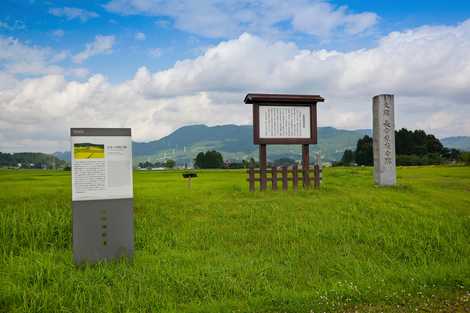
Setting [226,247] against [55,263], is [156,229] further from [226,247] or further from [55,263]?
[55,263]

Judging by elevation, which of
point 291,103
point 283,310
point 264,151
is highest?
point 291,103

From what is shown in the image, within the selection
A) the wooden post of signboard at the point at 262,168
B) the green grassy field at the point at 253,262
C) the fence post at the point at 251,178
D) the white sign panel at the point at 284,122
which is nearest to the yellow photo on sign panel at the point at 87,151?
the green grassy field at the point at 253,262

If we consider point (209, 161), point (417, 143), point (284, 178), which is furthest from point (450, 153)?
point (284, 178)

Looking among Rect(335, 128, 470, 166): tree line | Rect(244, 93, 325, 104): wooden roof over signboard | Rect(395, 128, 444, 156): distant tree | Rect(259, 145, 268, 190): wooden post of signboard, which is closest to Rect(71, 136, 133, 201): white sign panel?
Rect(259, 145, 268, 190): wooden post of signboard

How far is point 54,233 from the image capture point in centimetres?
870

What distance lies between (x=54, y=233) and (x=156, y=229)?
2.49 m

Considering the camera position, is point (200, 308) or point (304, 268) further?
point (304, 268)

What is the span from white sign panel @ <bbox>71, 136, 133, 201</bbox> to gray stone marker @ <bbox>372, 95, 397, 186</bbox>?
49.3 ft

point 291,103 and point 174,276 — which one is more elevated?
point 291,103

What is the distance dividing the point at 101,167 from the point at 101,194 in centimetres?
52

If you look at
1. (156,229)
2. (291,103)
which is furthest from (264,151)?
(156,229)

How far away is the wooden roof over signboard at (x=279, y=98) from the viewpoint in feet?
54.4

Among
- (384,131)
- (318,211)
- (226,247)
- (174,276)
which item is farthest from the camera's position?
(384,131)

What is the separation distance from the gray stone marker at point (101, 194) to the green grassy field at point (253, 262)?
402 mm
